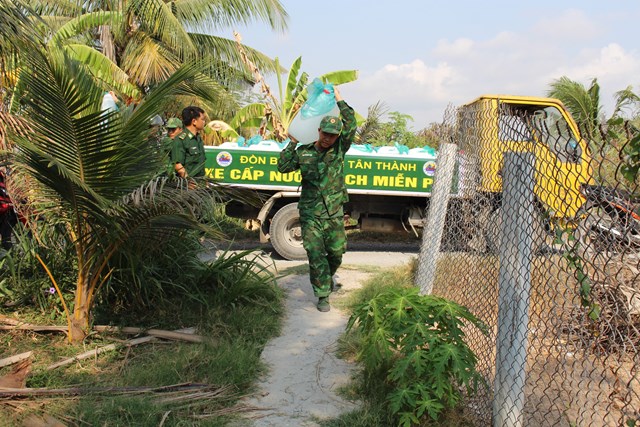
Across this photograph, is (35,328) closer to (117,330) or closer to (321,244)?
(117,330)

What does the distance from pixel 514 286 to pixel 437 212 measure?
2335 mm

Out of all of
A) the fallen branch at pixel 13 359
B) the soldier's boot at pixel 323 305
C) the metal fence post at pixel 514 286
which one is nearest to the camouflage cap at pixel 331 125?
the soldier's boot at pixel 323 305

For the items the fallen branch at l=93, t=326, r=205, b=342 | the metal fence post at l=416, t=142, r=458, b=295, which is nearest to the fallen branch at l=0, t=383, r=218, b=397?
the fallen branch at l=93, t=326, r=205, b=342

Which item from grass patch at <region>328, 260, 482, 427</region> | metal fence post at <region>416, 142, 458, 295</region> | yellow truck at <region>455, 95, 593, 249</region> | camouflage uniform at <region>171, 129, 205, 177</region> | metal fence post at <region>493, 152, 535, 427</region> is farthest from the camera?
camouflage uniform at <region>171, 129, 205, 177</region>

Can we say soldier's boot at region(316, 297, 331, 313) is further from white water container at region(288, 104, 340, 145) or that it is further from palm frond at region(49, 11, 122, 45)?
palm frond at region(49, 11, 122, 45)

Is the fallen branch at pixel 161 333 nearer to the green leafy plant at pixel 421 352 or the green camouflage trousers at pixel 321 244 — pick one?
the green camouflage trousers at pixel 321 244

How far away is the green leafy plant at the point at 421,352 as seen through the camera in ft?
8.96

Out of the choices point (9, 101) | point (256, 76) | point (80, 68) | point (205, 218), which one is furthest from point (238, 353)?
point (256, 76)

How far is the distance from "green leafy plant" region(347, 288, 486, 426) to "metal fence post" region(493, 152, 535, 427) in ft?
0.49

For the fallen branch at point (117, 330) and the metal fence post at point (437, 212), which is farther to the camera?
the metal fence post at point (437, 212)

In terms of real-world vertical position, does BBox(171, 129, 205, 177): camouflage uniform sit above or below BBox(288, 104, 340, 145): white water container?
below

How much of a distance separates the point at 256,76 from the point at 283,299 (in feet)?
32.8

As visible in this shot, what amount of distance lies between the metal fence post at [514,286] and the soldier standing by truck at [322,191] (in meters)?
2.25

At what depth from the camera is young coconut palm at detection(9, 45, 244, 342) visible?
3.32 meters
